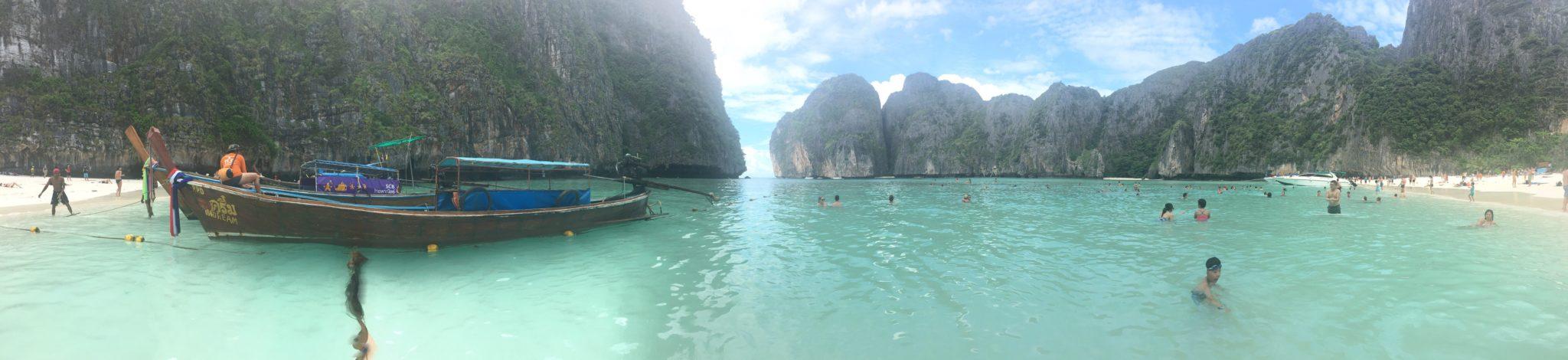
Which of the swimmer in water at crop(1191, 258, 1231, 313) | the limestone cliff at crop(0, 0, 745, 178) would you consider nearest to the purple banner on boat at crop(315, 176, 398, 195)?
the swimmer in water at crop(1191, 258, 1231, 313)

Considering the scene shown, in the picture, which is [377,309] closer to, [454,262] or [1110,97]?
[454,262]

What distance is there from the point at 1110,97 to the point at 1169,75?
16.6 m

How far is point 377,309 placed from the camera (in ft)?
24.1

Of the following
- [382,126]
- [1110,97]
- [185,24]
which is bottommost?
[382,126]

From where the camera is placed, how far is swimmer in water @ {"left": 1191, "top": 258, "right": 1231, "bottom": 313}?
24.0 feet

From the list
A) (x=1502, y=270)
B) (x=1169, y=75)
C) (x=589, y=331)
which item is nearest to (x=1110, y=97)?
(x=1169, y=75)

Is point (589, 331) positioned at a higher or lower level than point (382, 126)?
lower

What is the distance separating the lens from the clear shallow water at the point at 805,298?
229 inches

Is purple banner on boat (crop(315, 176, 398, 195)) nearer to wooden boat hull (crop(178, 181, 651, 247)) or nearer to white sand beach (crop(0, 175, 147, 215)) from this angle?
white sand beach (crop(0, 175, 147, 215))

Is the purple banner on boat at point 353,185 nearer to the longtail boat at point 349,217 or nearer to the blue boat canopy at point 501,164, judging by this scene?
the longtail boat at point 349,217

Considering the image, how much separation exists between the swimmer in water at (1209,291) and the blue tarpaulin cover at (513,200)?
604 inches

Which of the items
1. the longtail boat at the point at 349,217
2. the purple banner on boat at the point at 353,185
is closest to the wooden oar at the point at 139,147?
the longtail boat at the point at 349,217

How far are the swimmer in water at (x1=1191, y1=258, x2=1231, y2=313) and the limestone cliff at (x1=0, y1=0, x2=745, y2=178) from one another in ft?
226

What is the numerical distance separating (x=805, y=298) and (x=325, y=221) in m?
11.5
